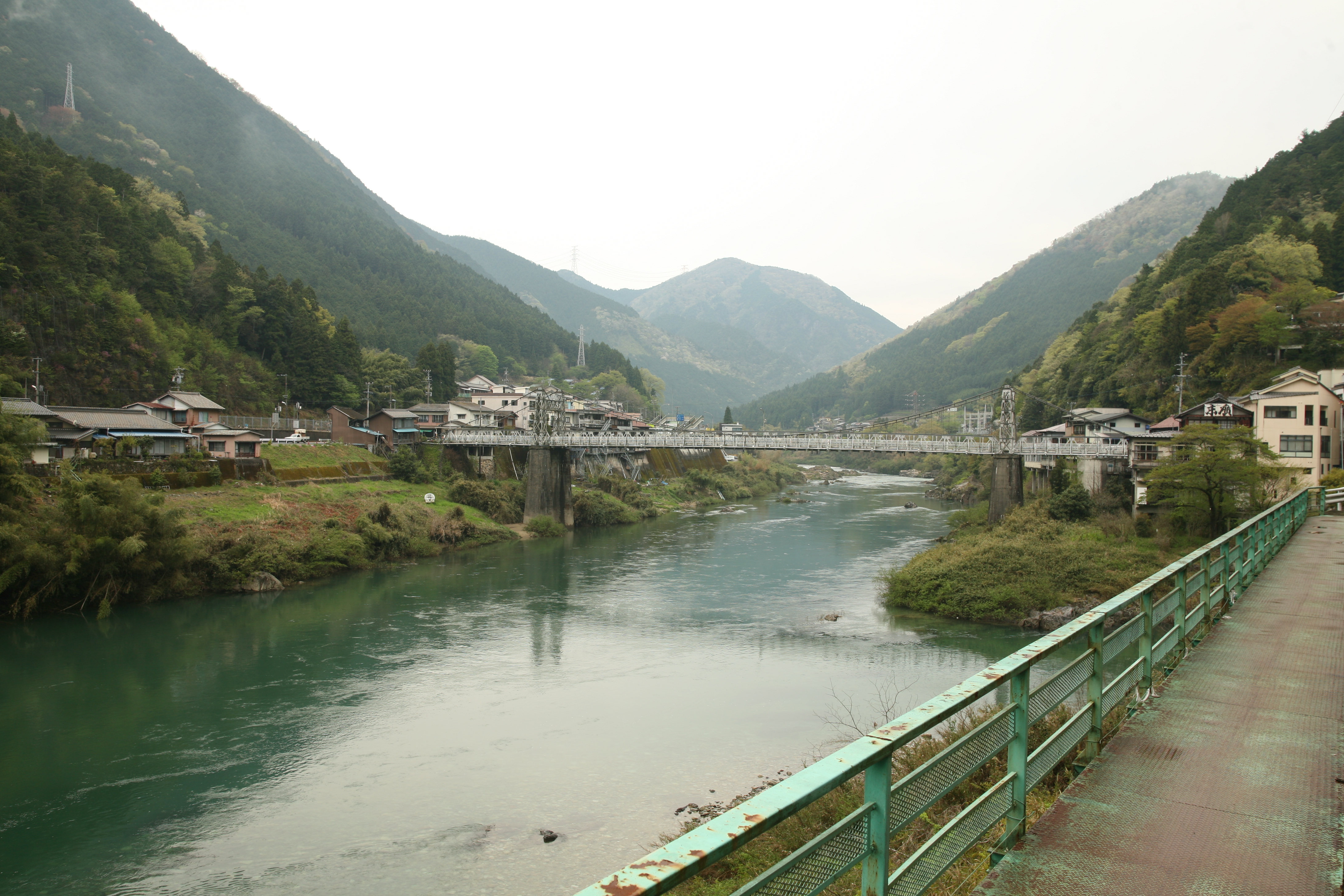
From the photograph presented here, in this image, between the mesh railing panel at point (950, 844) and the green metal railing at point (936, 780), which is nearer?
the green metal railing at point (936, 780)

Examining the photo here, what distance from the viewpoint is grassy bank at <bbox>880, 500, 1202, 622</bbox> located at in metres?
17.8

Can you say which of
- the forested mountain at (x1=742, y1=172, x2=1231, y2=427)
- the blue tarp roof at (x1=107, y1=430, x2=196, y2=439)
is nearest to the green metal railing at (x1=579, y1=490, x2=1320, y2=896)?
the blue tarp roof at (x1=107, y1=430, x2=196, y2=439)

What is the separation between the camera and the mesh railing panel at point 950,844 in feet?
7.40

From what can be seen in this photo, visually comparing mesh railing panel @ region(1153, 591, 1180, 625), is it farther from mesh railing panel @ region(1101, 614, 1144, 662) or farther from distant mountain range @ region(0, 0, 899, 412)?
distant mountain range @ region(0, 0, 899, 412)

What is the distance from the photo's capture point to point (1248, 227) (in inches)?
1495

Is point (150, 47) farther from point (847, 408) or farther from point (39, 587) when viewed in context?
point (39, 587)

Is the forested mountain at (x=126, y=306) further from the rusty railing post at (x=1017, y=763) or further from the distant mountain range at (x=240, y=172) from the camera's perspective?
the rusty railing post at (x=1017, y=763)

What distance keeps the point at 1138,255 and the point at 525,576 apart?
115m

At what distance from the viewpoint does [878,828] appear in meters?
2.00

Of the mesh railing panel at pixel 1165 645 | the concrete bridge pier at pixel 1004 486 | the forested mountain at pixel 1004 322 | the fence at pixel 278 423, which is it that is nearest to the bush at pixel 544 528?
the fence at pixel 278 423

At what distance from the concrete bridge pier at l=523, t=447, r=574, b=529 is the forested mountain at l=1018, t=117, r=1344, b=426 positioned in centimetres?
2497

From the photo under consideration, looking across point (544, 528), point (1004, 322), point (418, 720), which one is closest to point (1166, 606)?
point (418, 720)

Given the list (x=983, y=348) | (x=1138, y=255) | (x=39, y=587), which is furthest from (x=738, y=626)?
(x=1138, y=255)

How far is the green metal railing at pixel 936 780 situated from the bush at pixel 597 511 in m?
32.3
